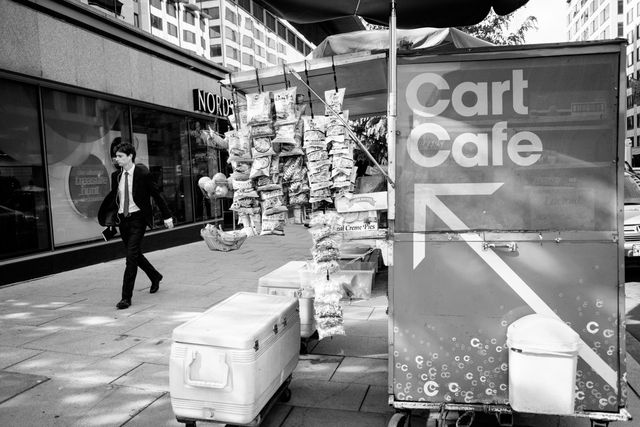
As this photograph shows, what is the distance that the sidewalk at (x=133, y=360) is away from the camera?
11.3 ft

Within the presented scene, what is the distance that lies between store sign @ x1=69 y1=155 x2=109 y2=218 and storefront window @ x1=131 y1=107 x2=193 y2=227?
3.78 feet

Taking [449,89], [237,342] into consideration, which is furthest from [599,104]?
[237,342]

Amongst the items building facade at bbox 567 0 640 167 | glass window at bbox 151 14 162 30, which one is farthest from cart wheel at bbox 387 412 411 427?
building facade at bbox 567 0 640 167

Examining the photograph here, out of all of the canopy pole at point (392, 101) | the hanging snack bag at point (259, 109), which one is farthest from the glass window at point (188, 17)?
the canopy pole at point (392, 101)

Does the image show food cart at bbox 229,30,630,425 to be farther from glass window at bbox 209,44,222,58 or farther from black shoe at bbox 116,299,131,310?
glass window at bbox 209,44,222,58

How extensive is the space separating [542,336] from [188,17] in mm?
13562

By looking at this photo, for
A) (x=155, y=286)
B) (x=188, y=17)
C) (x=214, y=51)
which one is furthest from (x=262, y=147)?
(x=214, y=51)

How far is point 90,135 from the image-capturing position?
9672 millimetres

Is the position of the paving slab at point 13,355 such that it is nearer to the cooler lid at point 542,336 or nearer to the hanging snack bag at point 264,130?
the hanging snack bag at point 264,130

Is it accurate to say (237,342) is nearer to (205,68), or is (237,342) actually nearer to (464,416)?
(464,416)

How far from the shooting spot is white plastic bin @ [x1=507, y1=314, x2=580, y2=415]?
2.59 m

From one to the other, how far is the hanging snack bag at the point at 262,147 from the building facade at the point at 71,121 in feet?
8.53

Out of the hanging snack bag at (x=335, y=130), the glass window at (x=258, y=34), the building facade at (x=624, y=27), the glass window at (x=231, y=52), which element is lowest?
the hanging snack bag at (x=335, y=130)

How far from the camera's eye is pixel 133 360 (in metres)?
4.41
